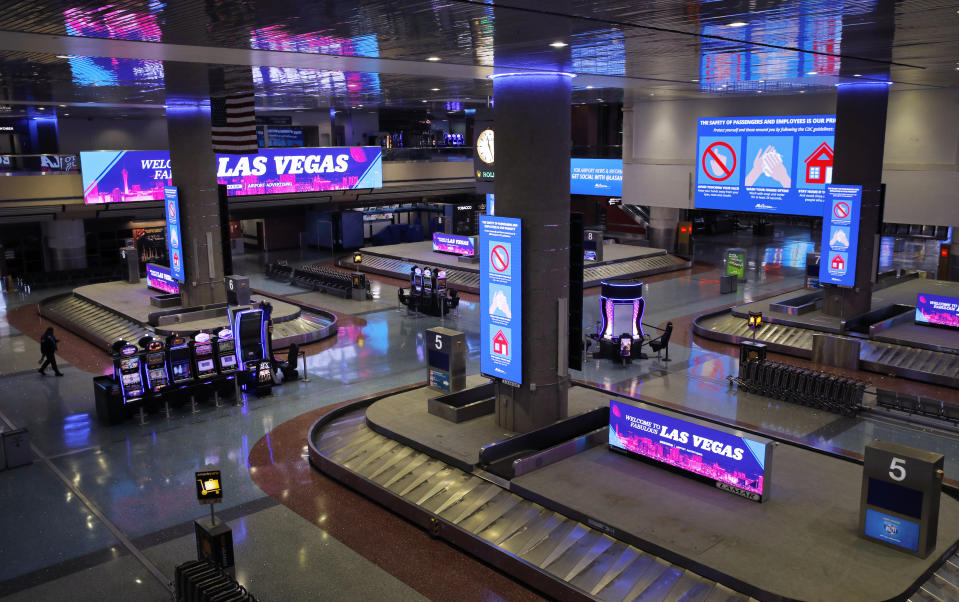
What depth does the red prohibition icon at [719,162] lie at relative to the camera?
25.3 metres

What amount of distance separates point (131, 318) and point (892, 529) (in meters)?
18.5

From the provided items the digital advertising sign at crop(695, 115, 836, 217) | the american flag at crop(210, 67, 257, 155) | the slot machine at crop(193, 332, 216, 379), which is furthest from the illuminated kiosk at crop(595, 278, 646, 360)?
the american flag at crop(210, 67, 257, 155)

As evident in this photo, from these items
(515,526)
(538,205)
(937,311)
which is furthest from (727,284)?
(515,526)

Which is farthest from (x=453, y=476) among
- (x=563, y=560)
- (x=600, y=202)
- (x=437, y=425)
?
(x=600, y=202)

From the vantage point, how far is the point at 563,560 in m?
8.90

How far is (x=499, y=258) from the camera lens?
469 inches

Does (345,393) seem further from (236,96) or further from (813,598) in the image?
(813,598)

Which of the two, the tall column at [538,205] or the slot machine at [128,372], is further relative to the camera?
the slot machine at [128,372]

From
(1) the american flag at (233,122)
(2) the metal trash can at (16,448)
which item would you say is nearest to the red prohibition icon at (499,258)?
(2) the metal trash can at (16,448)

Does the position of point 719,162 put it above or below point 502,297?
above

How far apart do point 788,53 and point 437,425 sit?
7.78 meters

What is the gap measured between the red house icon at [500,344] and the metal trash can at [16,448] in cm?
764

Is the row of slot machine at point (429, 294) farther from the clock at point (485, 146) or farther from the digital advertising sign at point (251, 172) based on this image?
the digital advertising sign at point (251, 172)

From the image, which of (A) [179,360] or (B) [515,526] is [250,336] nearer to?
(A) [179,360]
